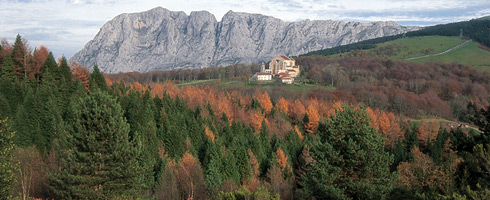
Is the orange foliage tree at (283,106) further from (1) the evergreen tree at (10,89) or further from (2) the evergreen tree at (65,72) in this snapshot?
(1) the evergreen tree at (10,89)

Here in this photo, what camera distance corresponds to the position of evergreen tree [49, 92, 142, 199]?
59.9ft

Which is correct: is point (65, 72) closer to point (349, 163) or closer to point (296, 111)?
point (349, 163)

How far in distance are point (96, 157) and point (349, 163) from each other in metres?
16.3

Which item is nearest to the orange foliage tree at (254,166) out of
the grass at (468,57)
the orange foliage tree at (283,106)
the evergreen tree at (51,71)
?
the evergreen tree at (51,71)

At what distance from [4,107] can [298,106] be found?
69.5 meters

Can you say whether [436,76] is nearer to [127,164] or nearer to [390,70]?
[390,70]

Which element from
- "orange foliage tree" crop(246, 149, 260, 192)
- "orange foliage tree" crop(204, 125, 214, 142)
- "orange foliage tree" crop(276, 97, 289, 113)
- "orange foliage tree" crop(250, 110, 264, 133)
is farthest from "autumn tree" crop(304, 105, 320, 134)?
"orange foliage tree" crop(246, 149, 260, 192)

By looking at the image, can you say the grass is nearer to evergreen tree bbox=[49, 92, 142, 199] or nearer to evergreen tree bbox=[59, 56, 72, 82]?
evergreen tree bbox=[59, 56, 72, 82]

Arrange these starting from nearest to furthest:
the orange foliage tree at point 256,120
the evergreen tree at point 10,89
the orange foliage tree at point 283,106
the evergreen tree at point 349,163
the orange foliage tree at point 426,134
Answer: the evergreen tree at point 349,163
the evergreen tree at point 10,89
the orange foliage tree at point 426,134
the orange foliage tree at point 256,120
the orange foliage tree at point 283,106

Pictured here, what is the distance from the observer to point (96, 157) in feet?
60.7

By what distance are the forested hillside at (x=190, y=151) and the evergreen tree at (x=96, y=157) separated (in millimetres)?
68

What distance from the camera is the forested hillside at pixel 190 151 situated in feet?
61.2

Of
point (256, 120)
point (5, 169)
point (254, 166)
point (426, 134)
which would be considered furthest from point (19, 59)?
point (426, 134)

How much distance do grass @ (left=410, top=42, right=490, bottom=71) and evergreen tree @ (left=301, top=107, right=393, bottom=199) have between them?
7473 inches
